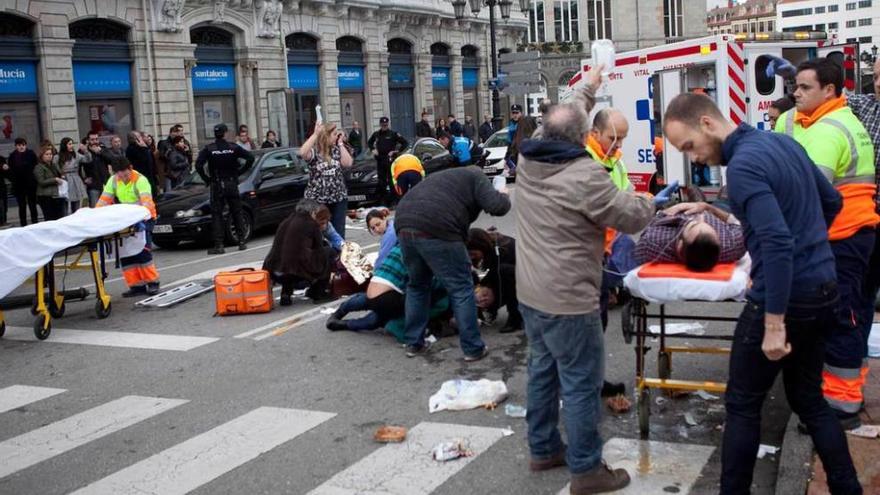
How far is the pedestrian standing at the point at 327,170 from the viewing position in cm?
1192

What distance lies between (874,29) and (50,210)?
641 feet

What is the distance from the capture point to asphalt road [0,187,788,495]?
5227 millimetres

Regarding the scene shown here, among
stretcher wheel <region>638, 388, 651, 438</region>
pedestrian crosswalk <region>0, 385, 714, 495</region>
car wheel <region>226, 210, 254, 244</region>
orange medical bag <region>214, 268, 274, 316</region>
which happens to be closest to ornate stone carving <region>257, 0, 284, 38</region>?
car wheel <region>226, 210, 254, 244</region>

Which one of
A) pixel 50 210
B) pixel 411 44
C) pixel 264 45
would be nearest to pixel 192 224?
pixel 50 210

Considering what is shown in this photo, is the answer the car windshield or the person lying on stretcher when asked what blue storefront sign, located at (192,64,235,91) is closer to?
the car windshield

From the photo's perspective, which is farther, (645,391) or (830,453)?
(645,391)

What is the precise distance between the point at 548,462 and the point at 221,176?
1020 centimetres

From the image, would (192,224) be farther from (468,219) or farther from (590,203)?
(590,203)

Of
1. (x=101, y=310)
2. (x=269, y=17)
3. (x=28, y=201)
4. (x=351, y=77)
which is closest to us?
(x=101, y=310)

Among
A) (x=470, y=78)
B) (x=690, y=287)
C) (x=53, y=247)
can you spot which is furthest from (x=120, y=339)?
(x=470, y=78)

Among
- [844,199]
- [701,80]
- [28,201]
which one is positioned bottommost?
[28,201]

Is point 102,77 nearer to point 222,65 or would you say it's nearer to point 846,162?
point 222,65

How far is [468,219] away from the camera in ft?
23.2

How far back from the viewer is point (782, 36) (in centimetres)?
1352
